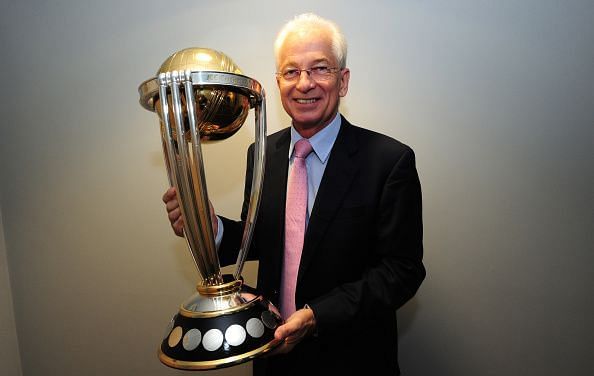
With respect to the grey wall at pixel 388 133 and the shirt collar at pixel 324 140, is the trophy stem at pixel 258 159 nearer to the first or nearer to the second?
the shirt collar at pixel 324 140

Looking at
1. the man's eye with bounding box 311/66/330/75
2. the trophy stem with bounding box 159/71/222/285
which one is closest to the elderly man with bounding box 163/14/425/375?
the man's eye with bounding box 311/66/330/75

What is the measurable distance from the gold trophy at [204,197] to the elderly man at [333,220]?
146 millimetres

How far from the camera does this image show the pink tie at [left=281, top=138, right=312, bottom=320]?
3.46ft

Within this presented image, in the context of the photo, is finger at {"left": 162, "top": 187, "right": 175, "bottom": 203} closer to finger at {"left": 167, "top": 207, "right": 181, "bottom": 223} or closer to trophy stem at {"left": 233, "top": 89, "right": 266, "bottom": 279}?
finger at {"left": 167, "top": 207, "right": 181, "bottom": 223}

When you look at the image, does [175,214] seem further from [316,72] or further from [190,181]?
[316,72]

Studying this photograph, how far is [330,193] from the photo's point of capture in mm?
1015

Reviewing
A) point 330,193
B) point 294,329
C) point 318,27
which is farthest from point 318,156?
point 294,329

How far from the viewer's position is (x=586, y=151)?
139 cm

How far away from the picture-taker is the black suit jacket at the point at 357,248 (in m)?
0.99

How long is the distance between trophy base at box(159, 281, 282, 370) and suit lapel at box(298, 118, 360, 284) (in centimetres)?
20

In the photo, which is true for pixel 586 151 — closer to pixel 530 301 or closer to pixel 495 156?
pixel 495 156

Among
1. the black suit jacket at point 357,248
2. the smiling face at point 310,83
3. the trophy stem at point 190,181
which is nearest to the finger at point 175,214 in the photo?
the trophy stem at point 190,181

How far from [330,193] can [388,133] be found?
1.71 ft

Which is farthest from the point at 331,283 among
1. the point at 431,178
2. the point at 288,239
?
the point at 431,178
